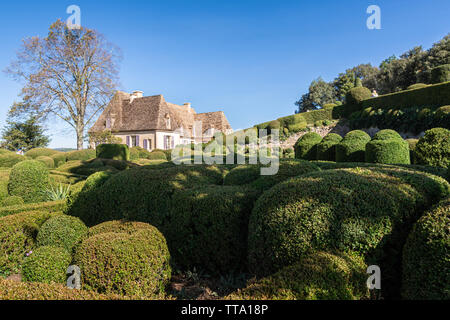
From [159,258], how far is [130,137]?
1373 inches

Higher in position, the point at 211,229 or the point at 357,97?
the point at 357,97

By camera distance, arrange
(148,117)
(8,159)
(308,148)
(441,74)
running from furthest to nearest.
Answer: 1. (148,117)
2. (441,74)
3. (8,159)
4. (308,148)

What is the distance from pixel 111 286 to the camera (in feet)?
11.8

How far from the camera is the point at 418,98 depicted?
22.0 m

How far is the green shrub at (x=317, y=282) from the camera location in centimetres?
258

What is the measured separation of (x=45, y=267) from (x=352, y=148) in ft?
34.6

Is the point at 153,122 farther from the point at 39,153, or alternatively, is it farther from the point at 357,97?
the point at 357,97

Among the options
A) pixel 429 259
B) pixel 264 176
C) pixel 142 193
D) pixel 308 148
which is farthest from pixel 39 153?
pixel 429 259

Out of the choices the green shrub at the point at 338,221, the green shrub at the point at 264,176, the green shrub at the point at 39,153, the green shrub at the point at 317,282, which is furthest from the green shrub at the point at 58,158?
the green shrub at the point at 317,282

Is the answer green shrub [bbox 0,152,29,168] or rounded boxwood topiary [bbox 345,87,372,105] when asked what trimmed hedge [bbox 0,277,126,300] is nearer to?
green shrub [bbox 0,152,29,168]

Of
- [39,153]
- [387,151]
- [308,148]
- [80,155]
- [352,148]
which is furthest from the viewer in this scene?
[39,153]

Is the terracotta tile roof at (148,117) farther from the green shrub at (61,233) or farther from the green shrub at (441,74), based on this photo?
the green shrub at (61,233)

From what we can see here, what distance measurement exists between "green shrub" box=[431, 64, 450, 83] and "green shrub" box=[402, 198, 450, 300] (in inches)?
1071
